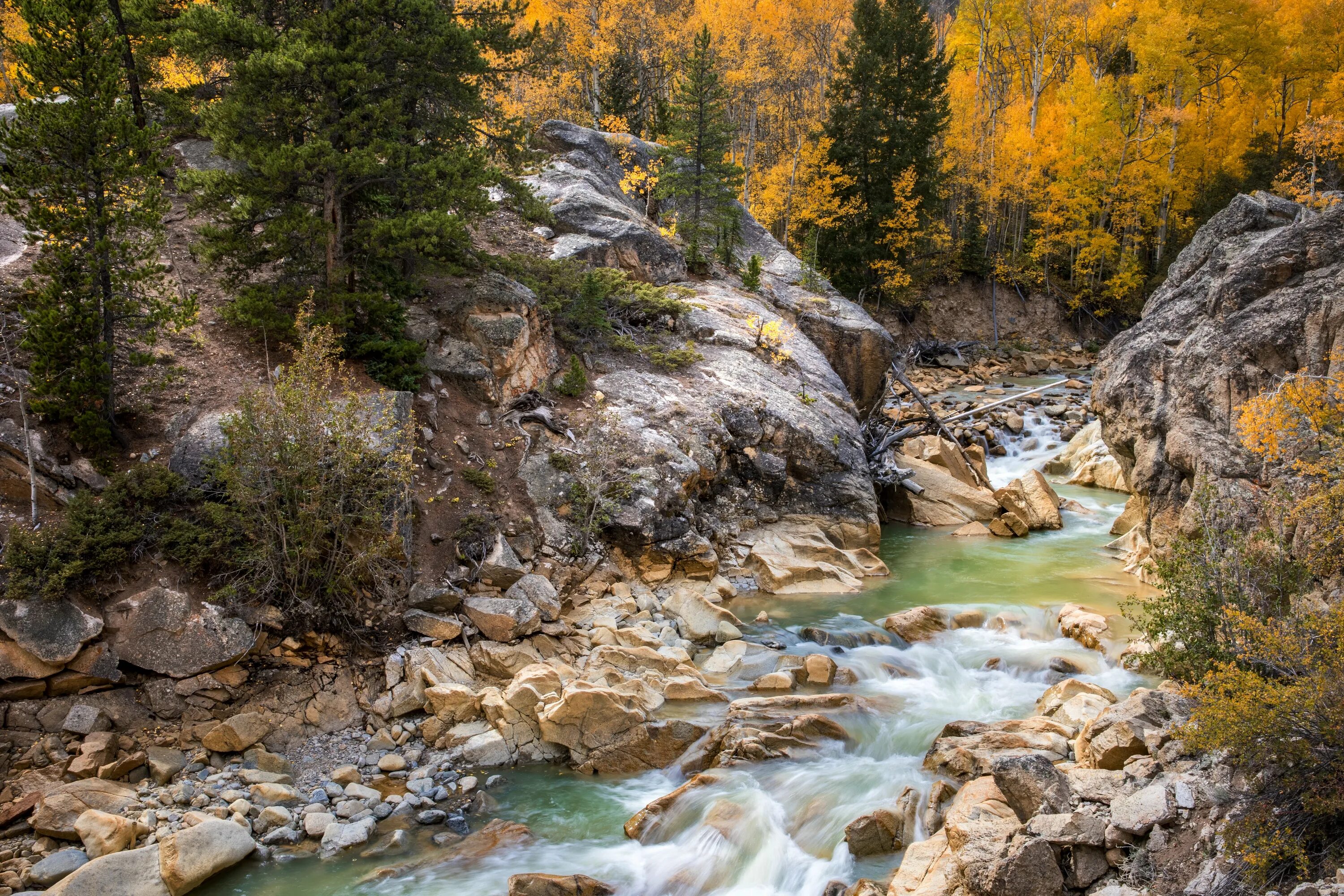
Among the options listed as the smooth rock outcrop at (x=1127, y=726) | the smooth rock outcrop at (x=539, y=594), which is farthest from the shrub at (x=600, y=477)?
the smooth rock outcrop at (x=1127, y=726)

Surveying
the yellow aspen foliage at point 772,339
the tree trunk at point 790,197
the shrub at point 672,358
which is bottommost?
the shrub at point 672,358

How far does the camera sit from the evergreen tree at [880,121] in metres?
32.7

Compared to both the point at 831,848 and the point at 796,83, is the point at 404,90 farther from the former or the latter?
the point at 796,83

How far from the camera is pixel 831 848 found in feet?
24.4

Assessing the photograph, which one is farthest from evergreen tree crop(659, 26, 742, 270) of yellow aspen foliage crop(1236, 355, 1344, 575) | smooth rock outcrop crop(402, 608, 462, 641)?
yellow aspen foliage crop(1236, 355, 1344, 575)

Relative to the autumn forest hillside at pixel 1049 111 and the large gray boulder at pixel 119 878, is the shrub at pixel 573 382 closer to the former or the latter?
the large gray boulder at pixel 119 878

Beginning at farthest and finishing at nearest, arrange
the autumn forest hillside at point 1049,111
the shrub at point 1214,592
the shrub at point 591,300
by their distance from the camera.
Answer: the autumn forest hillside at point 1049,111, the shrub at point 591,300, the shrub at point 1214,592

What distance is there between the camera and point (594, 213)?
20719 millimetres

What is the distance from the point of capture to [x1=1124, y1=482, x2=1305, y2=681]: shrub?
766 centimetres

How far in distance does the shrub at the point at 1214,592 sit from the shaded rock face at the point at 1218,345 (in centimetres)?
337

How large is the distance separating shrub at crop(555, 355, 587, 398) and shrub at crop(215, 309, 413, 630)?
17.2 feet

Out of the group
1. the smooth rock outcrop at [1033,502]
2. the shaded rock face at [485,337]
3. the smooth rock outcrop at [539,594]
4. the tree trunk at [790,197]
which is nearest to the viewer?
the smooth rock outcrop at [539,594]

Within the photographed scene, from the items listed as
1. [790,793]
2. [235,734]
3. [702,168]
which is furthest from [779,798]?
[702,168]

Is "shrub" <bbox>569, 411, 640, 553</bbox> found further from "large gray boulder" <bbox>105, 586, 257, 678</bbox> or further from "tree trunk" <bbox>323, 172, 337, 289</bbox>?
"large gray boulder" <bbox>105, 586, 257, 678</bbox>
